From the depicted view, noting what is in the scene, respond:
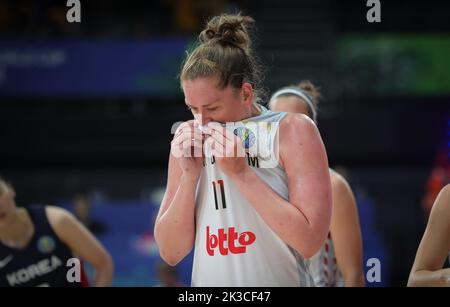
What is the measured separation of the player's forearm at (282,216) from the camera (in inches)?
101

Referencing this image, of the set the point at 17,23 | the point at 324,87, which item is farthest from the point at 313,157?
the point at 17,23

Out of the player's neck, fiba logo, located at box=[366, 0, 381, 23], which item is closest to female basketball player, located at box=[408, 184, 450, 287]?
fiba logo, located at box=[366, 0, 381, 23]

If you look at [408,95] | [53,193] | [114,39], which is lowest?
[53,193]

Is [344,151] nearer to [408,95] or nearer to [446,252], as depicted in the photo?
[408,95]

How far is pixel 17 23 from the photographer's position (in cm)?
1227

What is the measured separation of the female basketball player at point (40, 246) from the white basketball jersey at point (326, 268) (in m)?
1.08

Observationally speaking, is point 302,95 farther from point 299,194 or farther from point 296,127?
point 299,194

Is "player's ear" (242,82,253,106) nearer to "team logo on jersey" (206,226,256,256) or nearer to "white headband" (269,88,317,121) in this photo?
"team logo on jersey" (206,226,256,256)

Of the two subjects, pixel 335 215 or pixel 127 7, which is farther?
pixel 127 7

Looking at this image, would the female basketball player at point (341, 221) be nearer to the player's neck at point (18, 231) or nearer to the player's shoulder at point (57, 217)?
the player's shoulder at point (57, 217)

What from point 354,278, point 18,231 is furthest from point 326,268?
point 18,231
